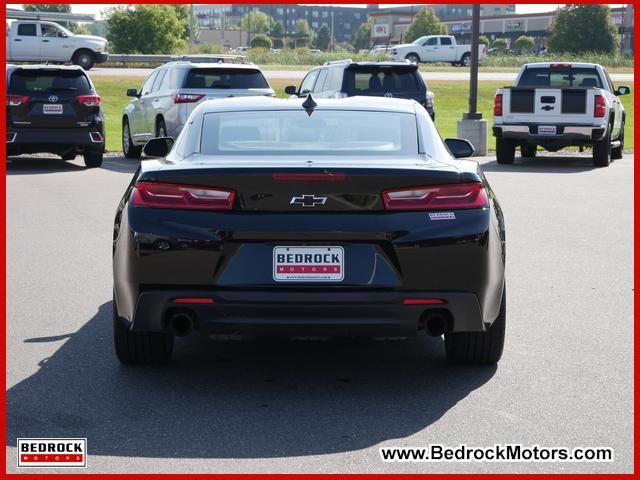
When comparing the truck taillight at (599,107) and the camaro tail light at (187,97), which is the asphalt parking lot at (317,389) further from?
the truck taillight at (599,107)

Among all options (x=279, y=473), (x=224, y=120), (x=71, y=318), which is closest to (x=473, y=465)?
(x=279, y=473)

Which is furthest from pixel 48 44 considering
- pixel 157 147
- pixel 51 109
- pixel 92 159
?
pixel 157 147

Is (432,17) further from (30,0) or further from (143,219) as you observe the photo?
(143,219)

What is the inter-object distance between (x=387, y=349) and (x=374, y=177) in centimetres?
165

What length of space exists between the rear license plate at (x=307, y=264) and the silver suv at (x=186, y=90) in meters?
15.4

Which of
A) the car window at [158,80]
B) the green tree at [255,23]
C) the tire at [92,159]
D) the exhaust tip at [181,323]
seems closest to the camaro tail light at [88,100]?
the tire at [92,159]

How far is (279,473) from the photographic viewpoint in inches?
188

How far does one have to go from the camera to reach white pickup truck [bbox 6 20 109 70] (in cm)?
5000

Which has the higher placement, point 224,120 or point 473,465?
point 224,120

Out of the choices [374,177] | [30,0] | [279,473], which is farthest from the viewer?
[30,0]

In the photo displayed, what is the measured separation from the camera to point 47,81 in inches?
823

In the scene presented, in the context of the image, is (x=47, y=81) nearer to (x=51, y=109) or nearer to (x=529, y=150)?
Result: (x=51, y=109)

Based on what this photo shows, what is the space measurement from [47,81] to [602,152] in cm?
975

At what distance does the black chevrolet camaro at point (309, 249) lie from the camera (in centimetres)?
580
